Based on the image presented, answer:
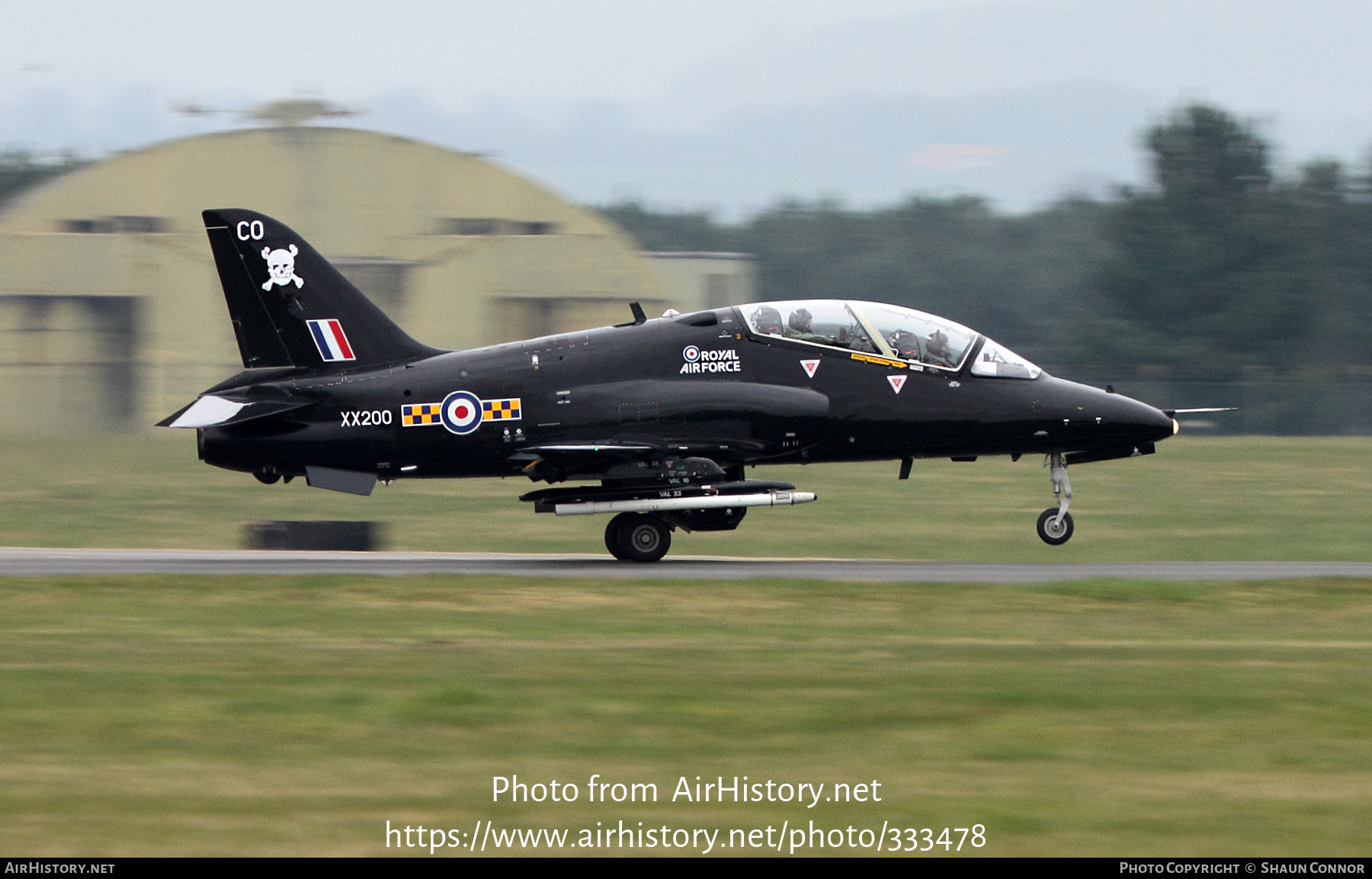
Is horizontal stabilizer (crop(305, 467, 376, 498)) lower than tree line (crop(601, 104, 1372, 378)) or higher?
lower

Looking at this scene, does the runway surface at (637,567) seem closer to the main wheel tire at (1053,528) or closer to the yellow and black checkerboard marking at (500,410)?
the main wheel tire at (1053,528)

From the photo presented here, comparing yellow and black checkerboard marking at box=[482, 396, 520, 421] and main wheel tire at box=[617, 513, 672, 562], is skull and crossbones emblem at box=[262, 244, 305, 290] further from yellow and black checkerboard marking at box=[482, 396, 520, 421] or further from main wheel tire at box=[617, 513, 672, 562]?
main wheel tire at box=[617, 513, 672, 562]

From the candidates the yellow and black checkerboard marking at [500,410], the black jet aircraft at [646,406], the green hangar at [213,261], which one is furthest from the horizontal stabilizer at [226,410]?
the green hangar at [213,261]

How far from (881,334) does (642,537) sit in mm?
3900

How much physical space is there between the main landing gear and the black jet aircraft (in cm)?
→ 2

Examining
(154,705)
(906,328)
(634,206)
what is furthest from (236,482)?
(634,206)

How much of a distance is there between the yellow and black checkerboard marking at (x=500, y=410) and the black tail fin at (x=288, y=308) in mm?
1230

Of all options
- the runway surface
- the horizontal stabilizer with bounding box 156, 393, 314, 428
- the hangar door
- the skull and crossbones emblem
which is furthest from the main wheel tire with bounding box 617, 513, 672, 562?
the hangar door

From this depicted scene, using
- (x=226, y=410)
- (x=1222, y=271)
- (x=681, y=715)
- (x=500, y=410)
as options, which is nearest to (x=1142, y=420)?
(x=500, y=410)

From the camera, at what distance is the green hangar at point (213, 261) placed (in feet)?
159

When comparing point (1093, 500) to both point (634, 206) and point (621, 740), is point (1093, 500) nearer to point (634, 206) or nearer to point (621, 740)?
point (621, 740)

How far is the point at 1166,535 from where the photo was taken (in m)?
27.6

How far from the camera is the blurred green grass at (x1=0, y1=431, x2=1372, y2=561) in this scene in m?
26.3
